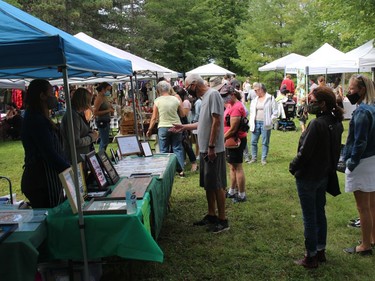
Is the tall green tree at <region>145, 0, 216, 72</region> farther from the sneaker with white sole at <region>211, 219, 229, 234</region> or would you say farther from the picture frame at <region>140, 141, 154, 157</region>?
the sneaker with white sole at <region>211, 219, 229, 234</region>

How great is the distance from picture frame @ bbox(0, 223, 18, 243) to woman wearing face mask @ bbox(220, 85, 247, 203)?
3.41 meters

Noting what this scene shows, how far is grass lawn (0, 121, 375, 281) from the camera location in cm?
384

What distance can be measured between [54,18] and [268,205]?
21509mm

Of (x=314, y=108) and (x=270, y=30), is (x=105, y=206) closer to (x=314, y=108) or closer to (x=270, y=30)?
(x=314, y=108)

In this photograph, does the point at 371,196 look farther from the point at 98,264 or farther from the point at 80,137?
the point at 80,137

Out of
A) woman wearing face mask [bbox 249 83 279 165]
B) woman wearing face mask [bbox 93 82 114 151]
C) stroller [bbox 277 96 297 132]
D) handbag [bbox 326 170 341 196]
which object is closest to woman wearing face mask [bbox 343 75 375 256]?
handbag [bbox 326 170 341 196]

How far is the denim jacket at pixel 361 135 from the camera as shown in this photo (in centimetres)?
372

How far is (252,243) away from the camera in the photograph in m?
4.58

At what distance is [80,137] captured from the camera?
4504 mm

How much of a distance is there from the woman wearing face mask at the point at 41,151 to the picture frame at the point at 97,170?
33 cm

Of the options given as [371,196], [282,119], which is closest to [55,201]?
[371,196]

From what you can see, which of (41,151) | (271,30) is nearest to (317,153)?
(41,151)

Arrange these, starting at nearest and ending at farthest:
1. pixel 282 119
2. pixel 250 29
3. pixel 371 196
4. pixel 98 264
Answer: pixel 98 264 < pixel 371 196 < pixel 282 119 < pixel 250 29

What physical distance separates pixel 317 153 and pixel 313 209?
0.54m
